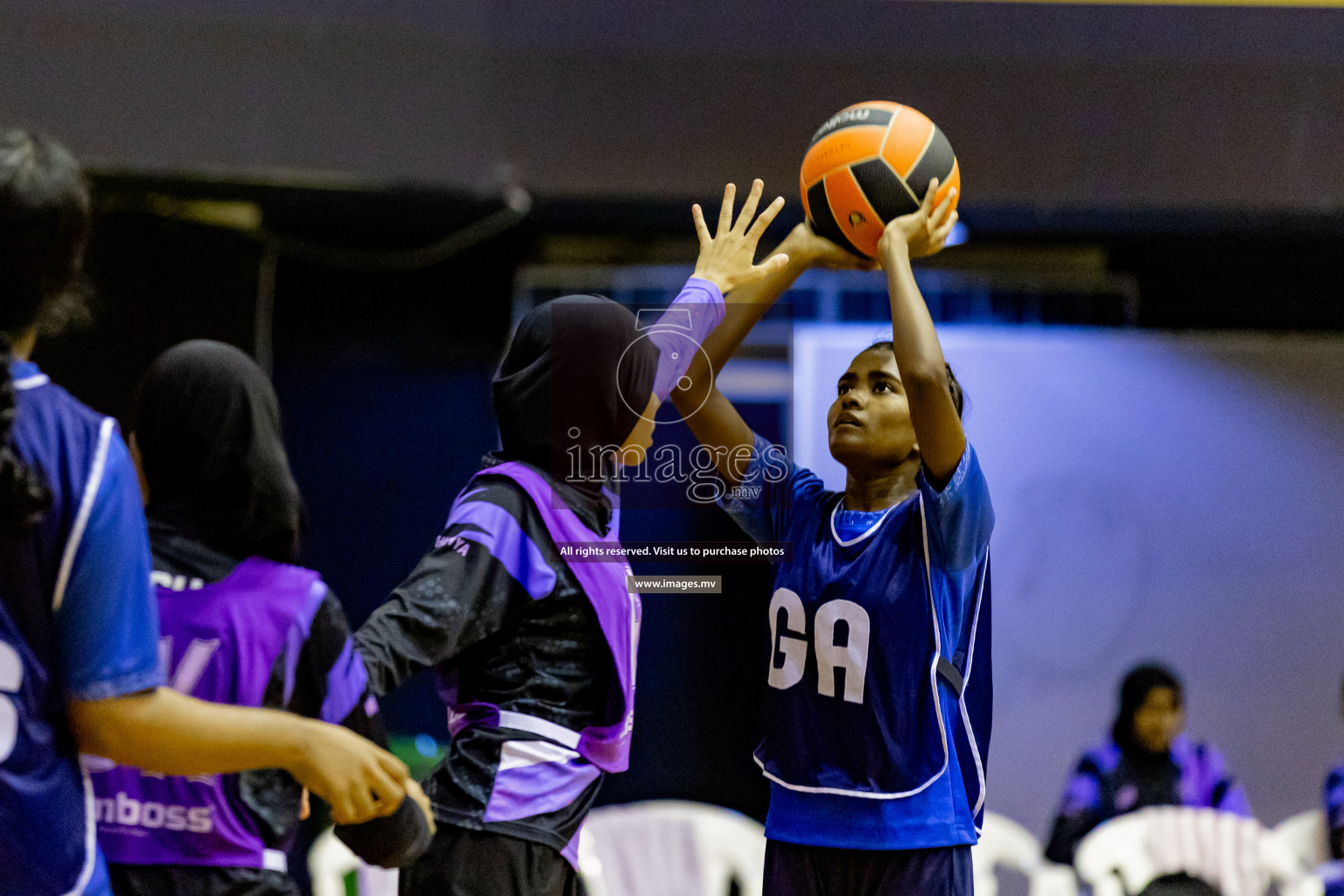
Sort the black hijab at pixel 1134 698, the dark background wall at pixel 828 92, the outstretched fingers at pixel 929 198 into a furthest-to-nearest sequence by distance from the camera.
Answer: the dark background wall at pixel 828 92
the black hijab at pixel 1134 698
the outstretched fingers at pixel 929 198

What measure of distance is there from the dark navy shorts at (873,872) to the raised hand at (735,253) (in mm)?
1093

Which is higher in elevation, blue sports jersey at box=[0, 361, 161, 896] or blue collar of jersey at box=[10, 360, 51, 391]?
blue collar of jersey at box=[10, 360, 51, 391]

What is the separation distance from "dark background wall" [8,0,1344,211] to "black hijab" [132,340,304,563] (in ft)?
9.77

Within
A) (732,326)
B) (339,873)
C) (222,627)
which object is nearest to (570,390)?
(732,326)

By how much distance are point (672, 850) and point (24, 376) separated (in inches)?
123

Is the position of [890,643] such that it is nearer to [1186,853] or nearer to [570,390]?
[570,390]

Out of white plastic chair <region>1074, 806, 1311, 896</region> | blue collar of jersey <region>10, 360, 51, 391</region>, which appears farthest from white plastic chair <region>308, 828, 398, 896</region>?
blue collar of jersey <region>10, 360, 51, 391</region>

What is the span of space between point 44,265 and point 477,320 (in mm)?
4380

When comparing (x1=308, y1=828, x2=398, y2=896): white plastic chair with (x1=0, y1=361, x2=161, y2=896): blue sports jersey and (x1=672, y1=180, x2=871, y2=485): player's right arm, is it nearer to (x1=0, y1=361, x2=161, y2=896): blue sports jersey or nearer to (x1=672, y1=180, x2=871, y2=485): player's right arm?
(x1=672, y1=180, x2=871, y2=485): player's right arm

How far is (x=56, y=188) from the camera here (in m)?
1.34

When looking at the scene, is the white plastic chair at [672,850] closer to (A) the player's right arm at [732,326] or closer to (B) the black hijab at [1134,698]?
(B) the black hijab at [1134,698]

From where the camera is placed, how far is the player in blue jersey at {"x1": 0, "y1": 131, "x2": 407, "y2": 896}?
130 centimetres

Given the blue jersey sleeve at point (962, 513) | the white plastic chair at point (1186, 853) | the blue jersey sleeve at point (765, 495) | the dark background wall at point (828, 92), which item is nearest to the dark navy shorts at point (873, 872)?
the blue jersey sleeve at point (962, 513)

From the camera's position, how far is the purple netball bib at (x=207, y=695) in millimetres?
1806
